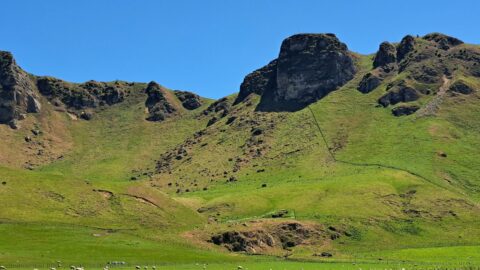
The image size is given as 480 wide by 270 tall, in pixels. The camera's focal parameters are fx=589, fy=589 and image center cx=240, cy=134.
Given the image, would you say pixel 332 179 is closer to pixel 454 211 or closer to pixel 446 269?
pixel 454 211

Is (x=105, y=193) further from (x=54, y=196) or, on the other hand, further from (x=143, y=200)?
(x=54, y=196)

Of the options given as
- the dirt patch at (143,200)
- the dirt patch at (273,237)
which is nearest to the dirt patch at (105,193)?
the dirt patch at (143,200)

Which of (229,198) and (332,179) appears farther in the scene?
(332,179)

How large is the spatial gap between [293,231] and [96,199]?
4642 centimetres

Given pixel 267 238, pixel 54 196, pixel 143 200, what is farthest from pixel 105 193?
pixel 267 238

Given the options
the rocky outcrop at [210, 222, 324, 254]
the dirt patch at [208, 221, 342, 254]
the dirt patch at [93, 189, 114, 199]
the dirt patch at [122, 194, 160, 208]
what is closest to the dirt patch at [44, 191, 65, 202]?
the dirt patch at [93, 189, 114, 199]

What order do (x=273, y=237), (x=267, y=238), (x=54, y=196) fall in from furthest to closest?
(x=273, y=237), (x=267, y=238), (x=54, y=196)

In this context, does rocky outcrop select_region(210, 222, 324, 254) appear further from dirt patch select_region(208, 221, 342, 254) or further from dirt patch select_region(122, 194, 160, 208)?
dirt patch select_region(122, 194, 160, 208)

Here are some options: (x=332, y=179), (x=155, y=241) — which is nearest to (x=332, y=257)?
(x=155, y=241)

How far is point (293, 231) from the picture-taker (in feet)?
460

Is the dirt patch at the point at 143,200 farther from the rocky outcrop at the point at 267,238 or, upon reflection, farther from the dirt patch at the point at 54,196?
the rocky outcrop at the point at 267,238

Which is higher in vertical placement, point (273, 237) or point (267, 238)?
point (273, 237)

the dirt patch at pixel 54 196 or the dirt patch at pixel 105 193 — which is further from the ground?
the dirt patch at pixel 105 193

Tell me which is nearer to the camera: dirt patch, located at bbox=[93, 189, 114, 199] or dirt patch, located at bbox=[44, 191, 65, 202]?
dirt patch, located at bbox=[44, 191, 65, 202]
